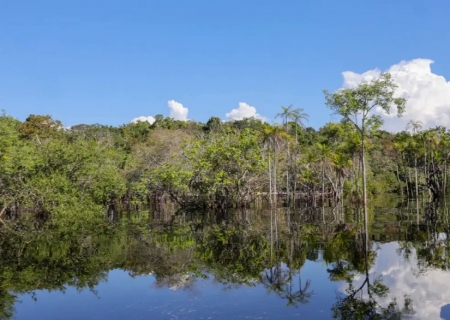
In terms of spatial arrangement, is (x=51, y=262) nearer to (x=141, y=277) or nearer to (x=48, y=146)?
(x=141, y=277)

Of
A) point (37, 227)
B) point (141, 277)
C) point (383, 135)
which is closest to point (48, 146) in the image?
point (37, 227)

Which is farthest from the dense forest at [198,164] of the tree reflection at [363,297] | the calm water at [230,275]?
the tree reflection at [363,297]

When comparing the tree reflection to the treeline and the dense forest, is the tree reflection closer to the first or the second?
the dense forest

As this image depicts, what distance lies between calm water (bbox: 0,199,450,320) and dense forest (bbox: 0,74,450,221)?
7614 millimetres

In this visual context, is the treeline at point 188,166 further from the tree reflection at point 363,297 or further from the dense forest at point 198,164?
the tree reflection at point 363,297

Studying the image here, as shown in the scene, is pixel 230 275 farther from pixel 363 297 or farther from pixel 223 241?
pixel 223 241

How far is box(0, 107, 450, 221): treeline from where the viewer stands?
95.4 ft

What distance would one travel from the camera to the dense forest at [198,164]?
29172 mm

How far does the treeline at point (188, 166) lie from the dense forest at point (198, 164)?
88 mm

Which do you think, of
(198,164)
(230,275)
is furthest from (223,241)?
(198,164)

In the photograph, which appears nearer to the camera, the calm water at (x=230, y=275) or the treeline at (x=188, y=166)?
the calm water at (x=230, y=275)

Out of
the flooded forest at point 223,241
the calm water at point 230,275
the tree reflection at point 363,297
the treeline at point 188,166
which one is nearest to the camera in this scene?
the tree reflection at point 363,297

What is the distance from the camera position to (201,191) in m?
40.5

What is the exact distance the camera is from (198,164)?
39219mm
